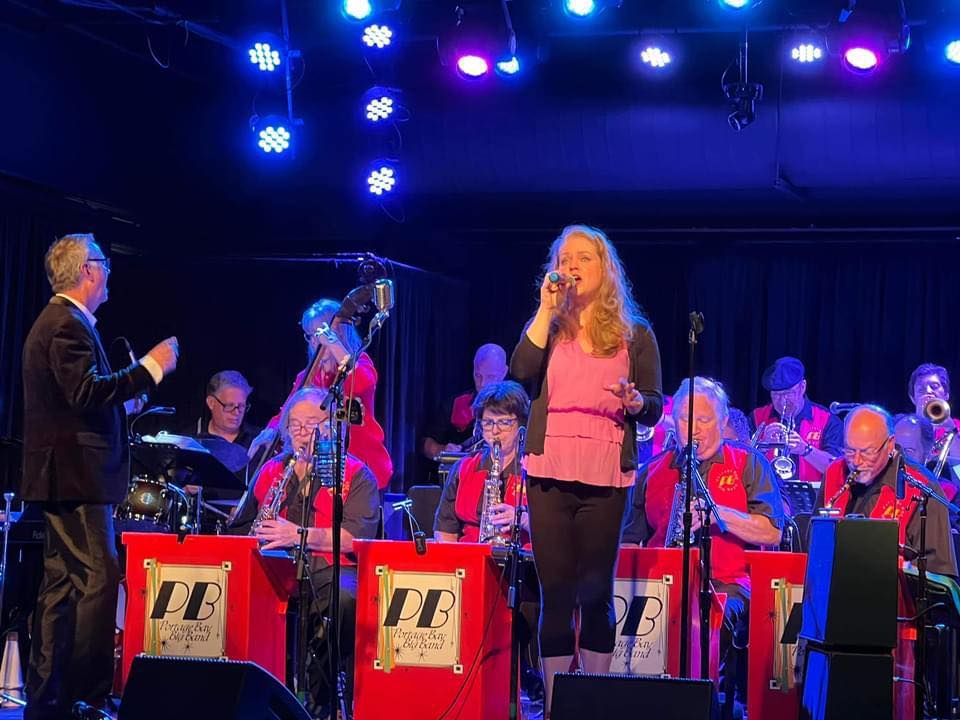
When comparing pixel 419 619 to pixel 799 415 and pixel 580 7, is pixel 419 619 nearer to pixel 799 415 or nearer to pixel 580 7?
pixel 580 7

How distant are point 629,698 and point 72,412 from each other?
8.06 feet

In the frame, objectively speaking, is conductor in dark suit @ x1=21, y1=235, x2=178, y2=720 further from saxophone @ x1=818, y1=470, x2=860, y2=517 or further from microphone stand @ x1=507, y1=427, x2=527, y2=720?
saxophone @ x1=818, y1=470, x2=860, y2=517

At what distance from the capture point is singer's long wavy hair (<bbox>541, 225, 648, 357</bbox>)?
412 cm

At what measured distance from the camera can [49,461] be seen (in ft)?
15.2

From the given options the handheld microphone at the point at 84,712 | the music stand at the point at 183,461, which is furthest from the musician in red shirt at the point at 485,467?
the handheld microphone at the point at 84,712

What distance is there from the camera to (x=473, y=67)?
747 centimetres

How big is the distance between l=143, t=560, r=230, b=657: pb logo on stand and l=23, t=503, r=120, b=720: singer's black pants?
32 centimetres

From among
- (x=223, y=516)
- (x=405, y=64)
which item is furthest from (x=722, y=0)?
(x=223, y=516)

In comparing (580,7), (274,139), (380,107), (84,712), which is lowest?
(84,712)

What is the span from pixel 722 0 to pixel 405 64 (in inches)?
→ 96.2

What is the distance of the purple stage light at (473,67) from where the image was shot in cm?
745

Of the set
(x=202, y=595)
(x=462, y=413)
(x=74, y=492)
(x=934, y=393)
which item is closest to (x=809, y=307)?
(x=934, y=393)

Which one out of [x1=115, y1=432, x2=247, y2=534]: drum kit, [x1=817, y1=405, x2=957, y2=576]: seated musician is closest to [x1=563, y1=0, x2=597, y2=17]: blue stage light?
[x1=817, y1=405, x2=957, y2=576]: seated musician

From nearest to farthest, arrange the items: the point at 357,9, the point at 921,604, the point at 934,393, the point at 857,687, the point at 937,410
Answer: the point at 857,687
the point at 921,604
the point at 937,410
the point at 934,393
the point at 357,9
